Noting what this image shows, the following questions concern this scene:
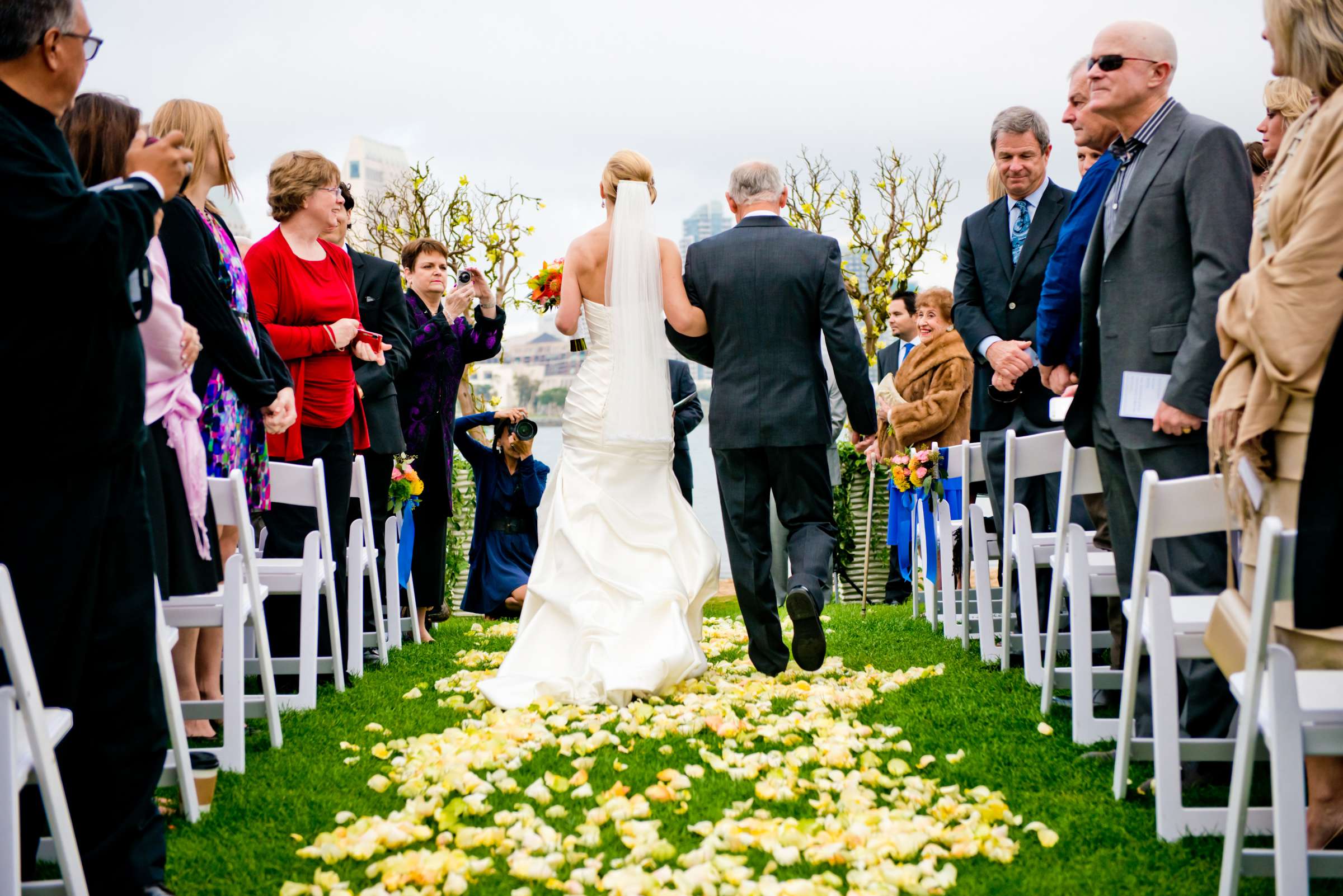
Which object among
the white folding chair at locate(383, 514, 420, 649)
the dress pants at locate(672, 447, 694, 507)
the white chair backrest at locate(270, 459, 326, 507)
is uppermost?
the white chair backrest at locate(270, 459, 326, 507)

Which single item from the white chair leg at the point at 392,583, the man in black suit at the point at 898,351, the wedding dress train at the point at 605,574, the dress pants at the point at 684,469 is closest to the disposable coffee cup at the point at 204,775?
the wedding dress train at the point at 605,574

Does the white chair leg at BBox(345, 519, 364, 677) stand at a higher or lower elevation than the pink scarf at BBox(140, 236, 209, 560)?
lower

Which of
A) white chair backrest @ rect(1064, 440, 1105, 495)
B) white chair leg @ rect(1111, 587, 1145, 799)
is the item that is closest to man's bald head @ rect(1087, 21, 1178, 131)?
white chair backrest @ rect(1064, 440, 1105, 495)

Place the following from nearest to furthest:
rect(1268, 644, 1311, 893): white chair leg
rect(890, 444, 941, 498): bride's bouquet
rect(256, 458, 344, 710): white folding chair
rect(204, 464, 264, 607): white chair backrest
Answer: rect(1268, 644, 1311, 893): white chair leg, rect(204, 464, 264, 607): white chair backrest, rect(256, 458, 344, 710): white folding chair, rect(890, 444, 941, 498): bride's bouquet

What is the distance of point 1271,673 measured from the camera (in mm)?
2225

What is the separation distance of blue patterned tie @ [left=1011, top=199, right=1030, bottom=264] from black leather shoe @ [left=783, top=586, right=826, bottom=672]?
77.4 inches

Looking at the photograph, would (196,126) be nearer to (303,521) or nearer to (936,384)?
(303,521)

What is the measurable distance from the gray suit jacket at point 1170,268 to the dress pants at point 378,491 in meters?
3.86

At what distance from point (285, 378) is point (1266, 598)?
3.68 meters

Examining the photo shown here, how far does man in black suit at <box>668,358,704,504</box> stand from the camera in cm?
838

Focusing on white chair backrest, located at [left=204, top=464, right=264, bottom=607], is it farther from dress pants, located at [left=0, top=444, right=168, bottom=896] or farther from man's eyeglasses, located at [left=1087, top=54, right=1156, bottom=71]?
man's eyeglasses, located at [left=1087, top=54, right=1156, bottom=71]

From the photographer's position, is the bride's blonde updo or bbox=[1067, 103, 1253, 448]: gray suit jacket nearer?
bbox=[1067, 103, 1253, 448]: gray suit jacket

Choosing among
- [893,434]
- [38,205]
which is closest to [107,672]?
[38,205]

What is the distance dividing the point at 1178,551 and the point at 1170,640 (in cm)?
65
